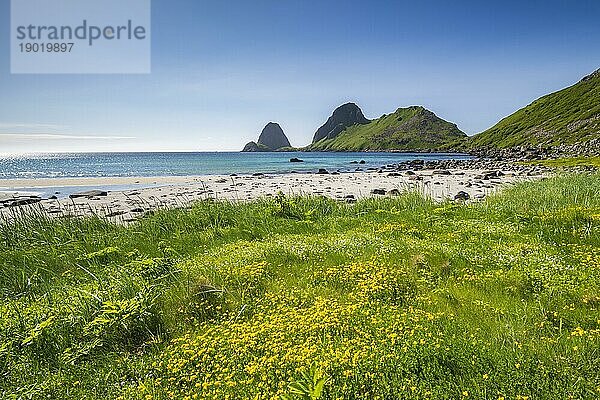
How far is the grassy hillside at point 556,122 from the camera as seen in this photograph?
127125mm

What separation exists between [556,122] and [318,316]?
586 ft

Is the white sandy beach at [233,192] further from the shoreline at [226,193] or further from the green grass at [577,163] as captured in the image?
the green grass at [577,163]

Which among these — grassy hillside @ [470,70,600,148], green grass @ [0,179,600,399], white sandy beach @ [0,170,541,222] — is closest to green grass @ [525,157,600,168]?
white sandy beach @ [0,170,541,222]

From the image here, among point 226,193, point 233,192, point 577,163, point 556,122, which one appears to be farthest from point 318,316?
point 556,122

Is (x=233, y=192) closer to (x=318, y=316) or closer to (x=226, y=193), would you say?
(x=226, y=193)

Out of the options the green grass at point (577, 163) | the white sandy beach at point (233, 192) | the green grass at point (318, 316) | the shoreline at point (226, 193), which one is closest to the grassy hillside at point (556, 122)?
the green grass at point (577, 163)

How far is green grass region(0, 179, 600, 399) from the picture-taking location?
5059 millimetres

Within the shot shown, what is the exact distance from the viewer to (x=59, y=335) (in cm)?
661

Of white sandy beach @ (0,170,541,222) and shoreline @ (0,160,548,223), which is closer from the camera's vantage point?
shoreline @ (0,160,548,223)

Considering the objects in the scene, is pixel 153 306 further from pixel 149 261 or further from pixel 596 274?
pixel 596 274

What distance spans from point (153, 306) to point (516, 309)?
6830mm

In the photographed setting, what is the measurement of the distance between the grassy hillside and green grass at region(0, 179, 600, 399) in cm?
13244

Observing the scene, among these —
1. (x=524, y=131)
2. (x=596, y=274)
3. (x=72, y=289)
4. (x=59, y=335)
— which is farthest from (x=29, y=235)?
(x=524, y=131)

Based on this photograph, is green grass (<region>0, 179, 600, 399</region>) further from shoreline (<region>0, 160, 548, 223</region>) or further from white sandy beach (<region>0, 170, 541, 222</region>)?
shoreline (<region>0, 160, 548, 223</region>)
